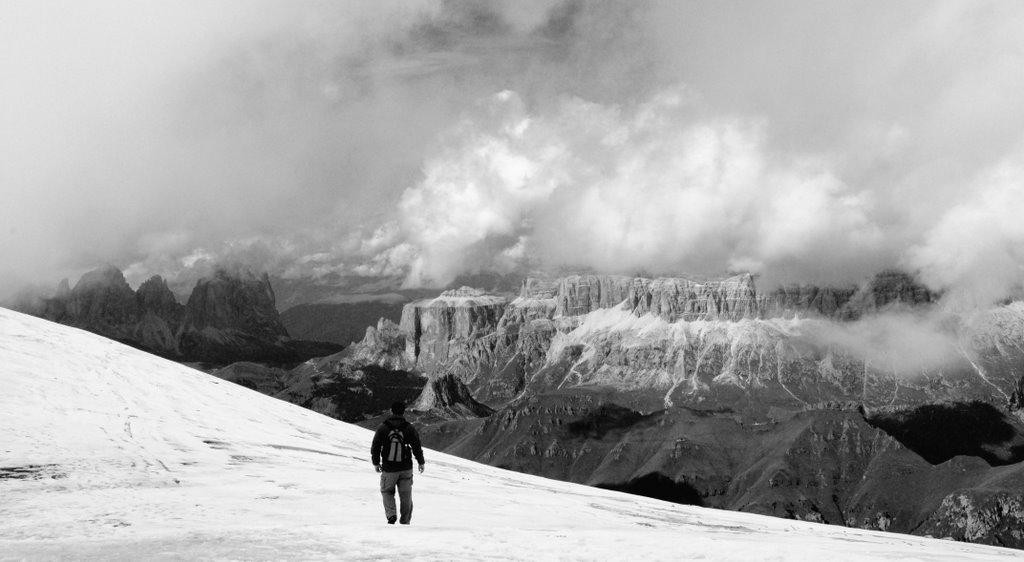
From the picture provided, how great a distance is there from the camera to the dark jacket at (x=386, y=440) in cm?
3212

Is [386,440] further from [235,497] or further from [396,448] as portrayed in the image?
[235,497]

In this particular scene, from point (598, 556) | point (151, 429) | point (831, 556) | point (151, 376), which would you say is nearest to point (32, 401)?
point (151, 429)

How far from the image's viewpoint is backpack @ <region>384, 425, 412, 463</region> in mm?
32188

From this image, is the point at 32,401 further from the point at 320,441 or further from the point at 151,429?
the point at 320,441

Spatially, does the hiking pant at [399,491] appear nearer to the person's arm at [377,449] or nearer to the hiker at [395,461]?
the hiker at [395,461]

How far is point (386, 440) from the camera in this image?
107ft

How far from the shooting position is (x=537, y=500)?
144 feet

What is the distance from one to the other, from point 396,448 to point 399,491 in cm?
164

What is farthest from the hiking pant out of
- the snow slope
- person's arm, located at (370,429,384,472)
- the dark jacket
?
the snow slope

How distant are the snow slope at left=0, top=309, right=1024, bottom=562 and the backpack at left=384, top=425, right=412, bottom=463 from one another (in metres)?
2.65

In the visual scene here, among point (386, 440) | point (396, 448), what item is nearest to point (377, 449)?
point (386, 440)

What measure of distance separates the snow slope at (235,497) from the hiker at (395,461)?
1406mm

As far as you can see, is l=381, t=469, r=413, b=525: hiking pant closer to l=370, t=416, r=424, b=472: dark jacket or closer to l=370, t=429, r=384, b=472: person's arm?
l=370, t=416, r=424, b=472: dark jacket

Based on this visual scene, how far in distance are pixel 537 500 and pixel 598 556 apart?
59.9 feet
